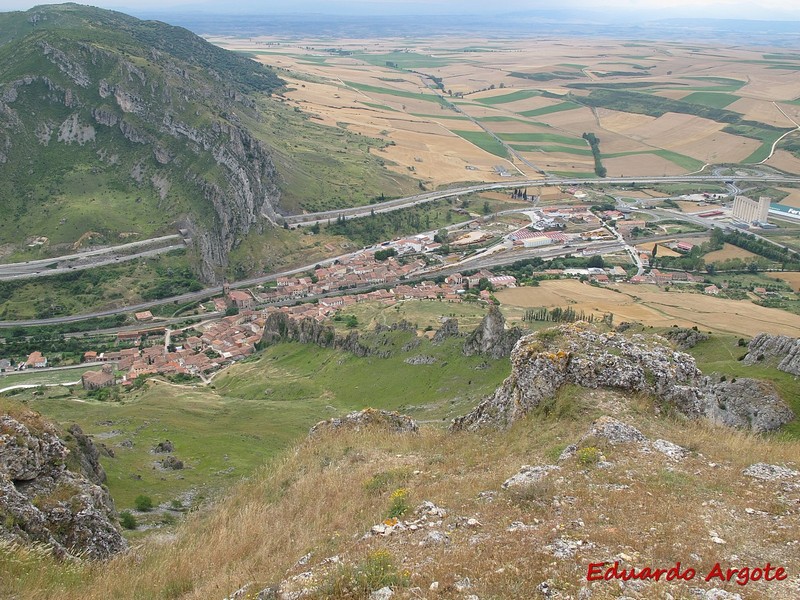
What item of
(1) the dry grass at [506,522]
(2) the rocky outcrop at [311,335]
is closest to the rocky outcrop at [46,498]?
(1) the dry grass at [506,522]

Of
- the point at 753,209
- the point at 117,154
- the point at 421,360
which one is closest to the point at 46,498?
the point at 421,360

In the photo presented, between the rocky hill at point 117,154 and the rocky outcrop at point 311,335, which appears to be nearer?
the rocky outcrop at point 311,335

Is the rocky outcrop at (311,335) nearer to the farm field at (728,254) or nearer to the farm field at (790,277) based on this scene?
the farm field at (790,277)

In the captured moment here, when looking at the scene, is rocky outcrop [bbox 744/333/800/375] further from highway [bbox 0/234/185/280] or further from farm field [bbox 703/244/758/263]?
highway [bbox 0/234/185/280]

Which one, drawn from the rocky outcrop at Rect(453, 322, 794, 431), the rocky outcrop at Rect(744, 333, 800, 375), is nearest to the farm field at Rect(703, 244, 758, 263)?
the rocky outcrop at Rect(744, 333, 800, 375)

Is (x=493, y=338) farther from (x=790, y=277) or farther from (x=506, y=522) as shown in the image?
(x=790, y=277)
